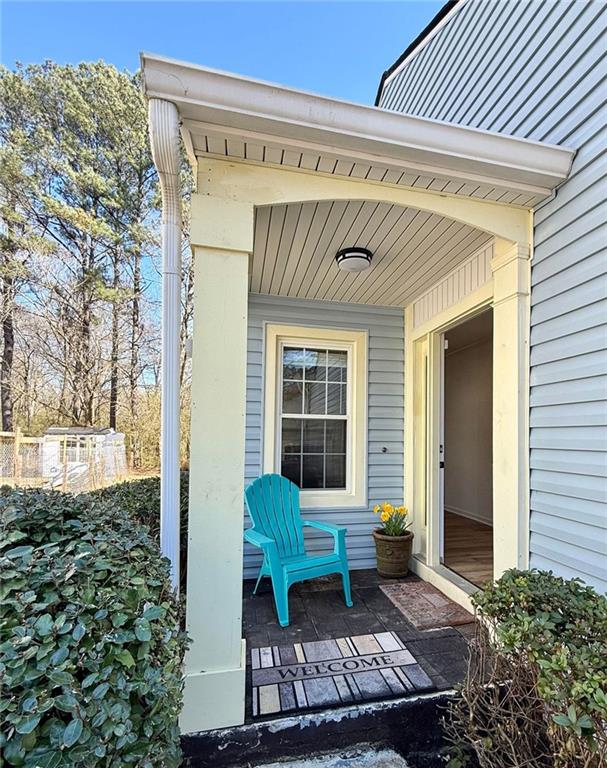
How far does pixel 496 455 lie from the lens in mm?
2303

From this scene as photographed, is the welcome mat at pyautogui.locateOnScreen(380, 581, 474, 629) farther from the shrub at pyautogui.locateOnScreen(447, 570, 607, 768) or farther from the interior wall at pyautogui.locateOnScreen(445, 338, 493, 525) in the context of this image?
the interior wall at pyautogui.locateOnScreen(445, 338, 493, 525)

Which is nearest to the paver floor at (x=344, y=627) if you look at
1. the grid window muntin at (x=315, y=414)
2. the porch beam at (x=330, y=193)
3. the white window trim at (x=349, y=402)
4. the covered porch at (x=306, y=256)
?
the covered porch at (x=306, y=256)

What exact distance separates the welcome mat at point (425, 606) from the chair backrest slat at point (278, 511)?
2.66 ft

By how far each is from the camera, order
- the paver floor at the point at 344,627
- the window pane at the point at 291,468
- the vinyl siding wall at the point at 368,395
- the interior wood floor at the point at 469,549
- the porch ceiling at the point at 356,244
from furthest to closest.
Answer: the window pane at the point at 291,468
the vinyl siding wall at the point at 368,395
the interior wood floor at the point at 469,549
the porch ceiling at the point at 356,244
the paver floor at the point at 344,627

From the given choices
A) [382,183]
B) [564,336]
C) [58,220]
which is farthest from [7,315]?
[564,336]

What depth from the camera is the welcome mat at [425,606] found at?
2.56 meters

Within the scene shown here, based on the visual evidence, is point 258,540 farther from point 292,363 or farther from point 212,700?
point 292,363

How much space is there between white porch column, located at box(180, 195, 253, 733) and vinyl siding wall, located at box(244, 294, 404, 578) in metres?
1.79

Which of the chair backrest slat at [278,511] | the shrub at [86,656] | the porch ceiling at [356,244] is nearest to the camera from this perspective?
the shrub at [86,656]

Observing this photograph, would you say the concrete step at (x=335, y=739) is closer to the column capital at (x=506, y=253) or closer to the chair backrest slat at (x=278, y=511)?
the chair backrest slat at (x=278, y=511)

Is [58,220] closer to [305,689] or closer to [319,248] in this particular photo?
[319,248]

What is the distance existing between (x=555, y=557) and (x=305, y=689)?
1.37 metres

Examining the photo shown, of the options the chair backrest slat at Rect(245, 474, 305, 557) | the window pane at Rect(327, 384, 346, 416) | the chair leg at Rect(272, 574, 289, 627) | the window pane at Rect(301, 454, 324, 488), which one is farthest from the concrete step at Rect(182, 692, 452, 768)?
the window pane at Rect(327, 384, 346, 416)

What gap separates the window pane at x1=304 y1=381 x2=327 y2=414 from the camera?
12.5 ft
